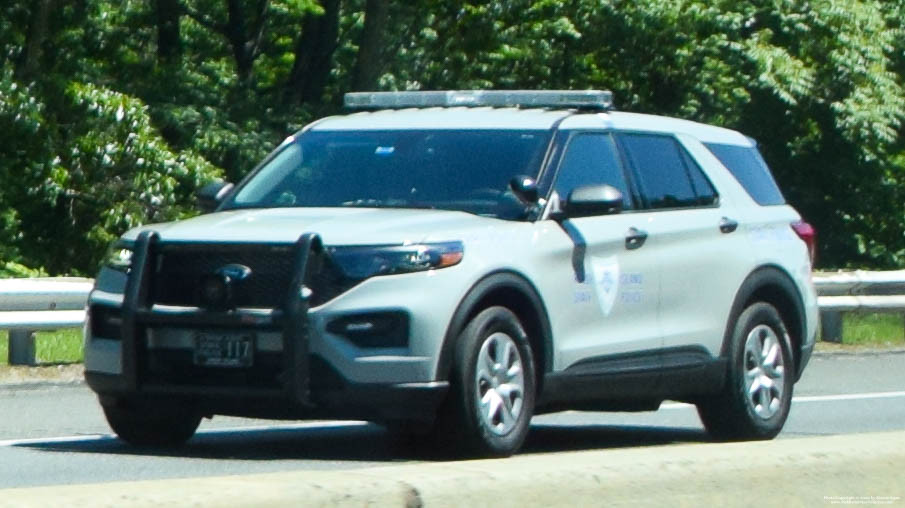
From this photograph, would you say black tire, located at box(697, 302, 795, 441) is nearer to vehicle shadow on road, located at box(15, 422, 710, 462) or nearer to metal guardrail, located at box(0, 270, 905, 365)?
vehicle shadow on road, located at box(15, 422, 710, 462)

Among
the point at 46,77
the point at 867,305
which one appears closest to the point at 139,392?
the point at 867,305

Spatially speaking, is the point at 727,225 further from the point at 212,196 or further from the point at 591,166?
the point at 212,196

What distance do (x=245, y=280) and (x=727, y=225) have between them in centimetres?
282

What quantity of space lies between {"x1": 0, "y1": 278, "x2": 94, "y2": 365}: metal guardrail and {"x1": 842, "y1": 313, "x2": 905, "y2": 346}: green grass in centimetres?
834

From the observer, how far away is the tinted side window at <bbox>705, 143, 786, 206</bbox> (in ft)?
34.7

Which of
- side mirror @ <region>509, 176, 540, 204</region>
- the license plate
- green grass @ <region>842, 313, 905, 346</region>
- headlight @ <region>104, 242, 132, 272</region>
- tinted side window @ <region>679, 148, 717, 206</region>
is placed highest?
side mirror @ <region>509, 176, 540, 204</region>

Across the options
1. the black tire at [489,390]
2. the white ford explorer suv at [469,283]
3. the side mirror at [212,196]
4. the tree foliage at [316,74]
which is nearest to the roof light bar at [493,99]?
the white ford explorer suv at [469,283]

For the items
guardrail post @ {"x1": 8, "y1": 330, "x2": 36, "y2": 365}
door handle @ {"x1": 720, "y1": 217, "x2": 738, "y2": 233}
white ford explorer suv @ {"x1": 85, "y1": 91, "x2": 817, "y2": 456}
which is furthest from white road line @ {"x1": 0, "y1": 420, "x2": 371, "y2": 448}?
guardrail post @ {"x1": 8, "y1": 330, "x2": 36, "y2": 365}

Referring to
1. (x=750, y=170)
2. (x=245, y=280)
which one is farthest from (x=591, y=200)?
(x=750, y=170)

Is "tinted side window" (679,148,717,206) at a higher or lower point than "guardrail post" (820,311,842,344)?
higher

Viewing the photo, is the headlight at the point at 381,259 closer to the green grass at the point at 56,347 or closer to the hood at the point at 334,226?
the hood at the point at 334,226

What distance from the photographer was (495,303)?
8.69 meters

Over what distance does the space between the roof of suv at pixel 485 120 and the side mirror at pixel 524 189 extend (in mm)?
589

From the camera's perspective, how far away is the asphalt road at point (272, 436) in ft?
27.8
